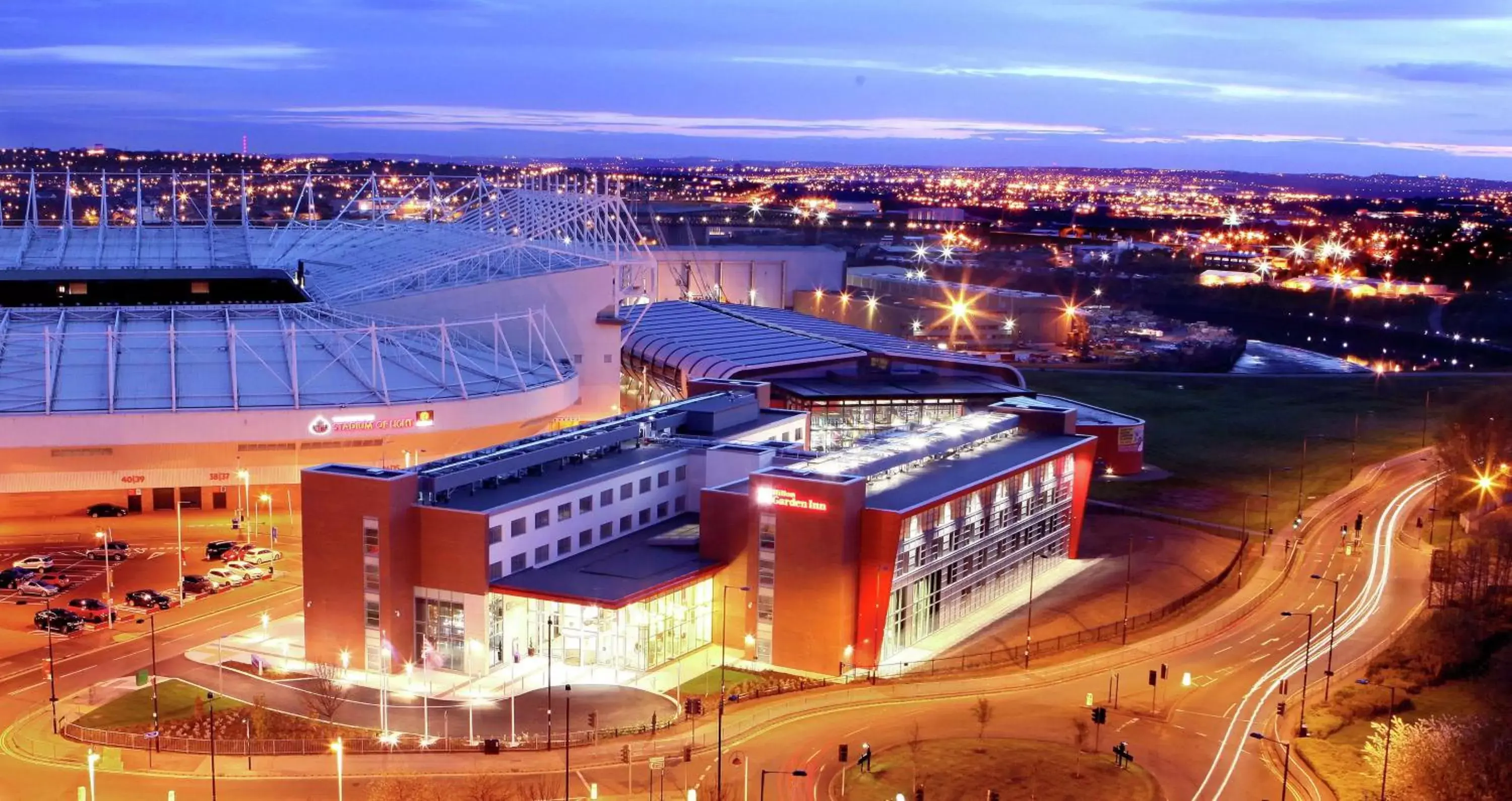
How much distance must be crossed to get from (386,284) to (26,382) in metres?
18.8

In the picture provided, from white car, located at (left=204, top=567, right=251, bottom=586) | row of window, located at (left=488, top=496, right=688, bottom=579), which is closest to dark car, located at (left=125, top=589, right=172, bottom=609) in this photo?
white car, located at (left=204, top=567, right=251, bottom=586)

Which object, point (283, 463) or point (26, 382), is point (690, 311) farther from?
point (26, 382)

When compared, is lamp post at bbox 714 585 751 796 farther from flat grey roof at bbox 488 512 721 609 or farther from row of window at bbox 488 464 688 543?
row of window at bbox 488 464 688 543

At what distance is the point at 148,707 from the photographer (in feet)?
119

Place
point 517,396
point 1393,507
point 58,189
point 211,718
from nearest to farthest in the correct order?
point 211,718 → point 517,396 → point 1393,507 → point 58,189

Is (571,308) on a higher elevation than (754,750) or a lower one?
higher

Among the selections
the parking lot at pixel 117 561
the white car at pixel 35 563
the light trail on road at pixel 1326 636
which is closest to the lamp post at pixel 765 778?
the light trail on road at pixel 1326 636

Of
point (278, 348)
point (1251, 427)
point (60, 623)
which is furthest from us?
point (1251, 427)

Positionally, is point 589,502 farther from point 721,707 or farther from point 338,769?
point 338,769

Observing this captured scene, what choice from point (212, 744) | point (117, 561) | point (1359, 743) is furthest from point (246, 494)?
point (1359, 743)

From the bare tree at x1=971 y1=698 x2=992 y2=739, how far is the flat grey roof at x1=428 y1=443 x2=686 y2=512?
13648 millimetres

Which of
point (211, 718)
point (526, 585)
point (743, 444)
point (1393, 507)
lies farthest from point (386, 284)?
point (1393, 507)

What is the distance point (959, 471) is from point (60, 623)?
27.7 m

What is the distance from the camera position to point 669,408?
54.4 meters
